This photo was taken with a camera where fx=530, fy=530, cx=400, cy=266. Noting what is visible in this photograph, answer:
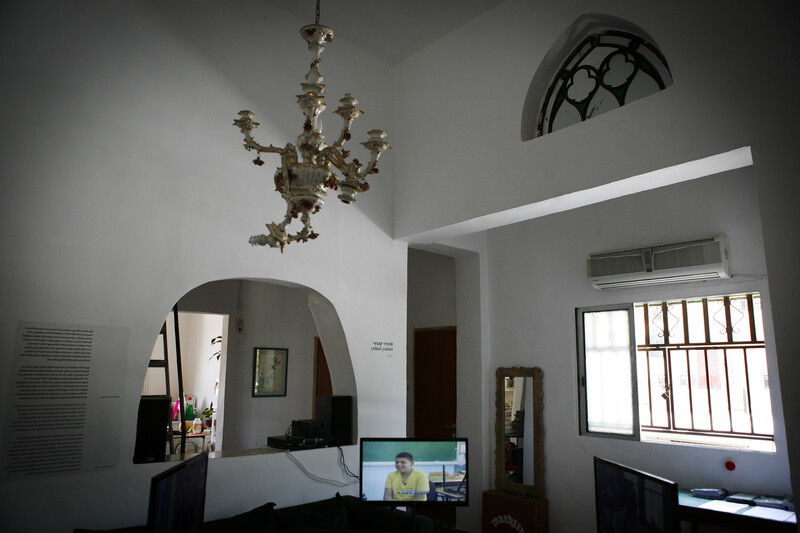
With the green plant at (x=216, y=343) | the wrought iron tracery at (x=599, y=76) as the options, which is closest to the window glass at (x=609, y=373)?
the wrought iron tracery at (x=599, y=76)

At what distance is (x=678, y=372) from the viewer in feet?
16.4

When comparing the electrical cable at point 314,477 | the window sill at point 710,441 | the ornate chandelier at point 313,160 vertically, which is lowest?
the electrical cable at point 314,477

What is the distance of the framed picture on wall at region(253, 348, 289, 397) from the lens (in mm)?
6996

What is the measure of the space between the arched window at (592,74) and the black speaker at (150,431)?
317 centimetres

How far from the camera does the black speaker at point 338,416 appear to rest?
426 cm

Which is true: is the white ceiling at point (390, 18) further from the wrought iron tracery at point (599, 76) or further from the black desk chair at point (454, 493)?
the black desk chair at point (454, 493)

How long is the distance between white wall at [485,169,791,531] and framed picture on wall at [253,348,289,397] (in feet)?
9.79

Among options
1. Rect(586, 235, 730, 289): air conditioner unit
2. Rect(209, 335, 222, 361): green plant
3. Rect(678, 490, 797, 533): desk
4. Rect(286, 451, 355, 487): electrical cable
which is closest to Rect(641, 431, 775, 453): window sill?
Rect(678, 490, 797, 533): desk

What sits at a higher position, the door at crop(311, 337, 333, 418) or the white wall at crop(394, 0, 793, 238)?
the white wall at crop(394, 0, 793, 238)

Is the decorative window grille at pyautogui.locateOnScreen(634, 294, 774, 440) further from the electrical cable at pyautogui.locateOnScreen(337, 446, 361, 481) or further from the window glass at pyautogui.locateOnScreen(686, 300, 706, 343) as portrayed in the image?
the electrical cable at pyautogui.locateOnScreen(337, 446, 361, 481)

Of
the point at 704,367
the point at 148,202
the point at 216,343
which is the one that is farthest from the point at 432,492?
the point at 216,343

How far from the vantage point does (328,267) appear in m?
4.38

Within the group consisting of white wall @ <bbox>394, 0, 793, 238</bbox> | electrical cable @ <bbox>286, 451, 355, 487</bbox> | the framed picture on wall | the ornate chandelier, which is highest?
white wall @ <bbox>394, 0, 793, 238</bbox>

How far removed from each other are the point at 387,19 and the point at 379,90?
0.71m
